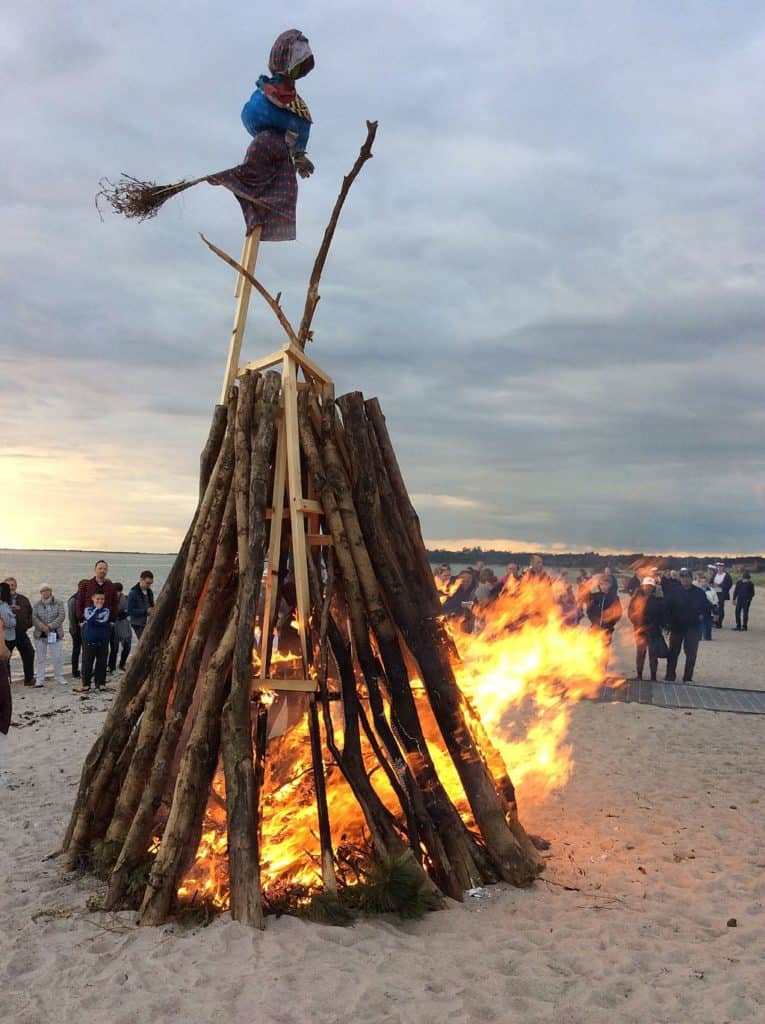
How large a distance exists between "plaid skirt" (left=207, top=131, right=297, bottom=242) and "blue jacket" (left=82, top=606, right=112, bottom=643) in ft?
31.0

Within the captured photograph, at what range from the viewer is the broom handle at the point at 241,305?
6270 millimetres

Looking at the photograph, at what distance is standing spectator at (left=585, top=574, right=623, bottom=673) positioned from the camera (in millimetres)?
16156

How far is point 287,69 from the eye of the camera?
20.4 ft

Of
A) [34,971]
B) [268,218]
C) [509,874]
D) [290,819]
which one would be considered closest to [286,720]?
[290,819]

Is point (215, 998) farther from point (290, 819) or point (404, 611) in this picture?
point (404, 611)

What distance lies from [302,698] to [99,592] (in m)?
9.00

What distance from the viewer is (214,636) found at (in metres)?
6.04

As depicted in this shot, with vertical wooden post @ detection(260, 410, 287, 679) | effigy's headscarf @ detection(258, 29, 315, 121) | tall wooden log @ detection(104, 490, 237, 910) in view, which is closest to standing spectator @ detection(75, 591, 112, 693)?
tall wooden log @ detection(104, 490, 237, 910)

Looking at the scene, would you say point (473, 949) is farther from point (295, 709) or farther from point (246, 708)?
point (295, 709)

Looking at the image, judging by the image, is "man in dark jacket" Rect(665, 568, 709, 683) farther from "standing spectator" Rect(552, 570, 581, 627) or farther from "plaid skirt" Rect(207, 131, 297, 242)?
"plaid skirt" Rect(207, 131, 297, 242)

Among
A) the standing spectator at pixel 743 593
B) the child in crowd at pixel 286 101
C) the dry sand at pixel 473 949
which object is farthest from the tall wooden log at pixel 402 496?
the standing spectator at pixel 743 593

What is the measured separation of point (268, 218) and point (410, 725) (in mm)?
4148

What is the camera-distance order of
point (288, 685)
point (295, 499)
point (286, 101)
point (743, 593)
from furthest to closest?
point (743, 593)
point (286, 101)
point (295, 499)
point (288, 685)

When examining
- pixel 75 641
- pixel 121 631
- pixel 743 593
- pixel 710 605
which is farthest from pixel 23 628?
pixel 743 593
